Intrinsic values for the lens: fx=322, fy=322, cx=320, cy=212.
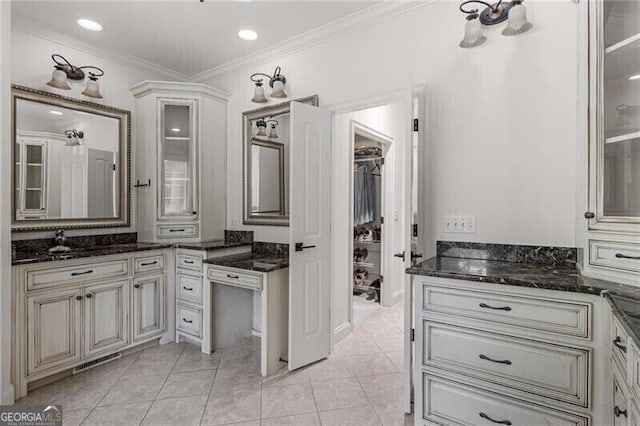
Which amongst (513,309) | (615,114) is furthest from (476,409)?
(615,114)

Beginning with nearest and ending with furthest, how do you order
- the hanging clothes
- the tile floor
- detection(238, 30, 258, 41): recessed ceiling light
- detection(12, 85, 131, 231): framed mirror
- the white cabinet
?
the tile floor → the white cabinet → detection(12, 85, 131, 231): framed mirror → detection(238, 30, 258, 41): recessed ceiling light → the hanging clothes

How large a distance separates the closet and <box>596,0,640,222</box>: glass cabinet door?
311 centimetres

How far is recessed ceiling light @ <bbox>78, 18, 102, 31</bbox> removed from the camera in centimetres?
269

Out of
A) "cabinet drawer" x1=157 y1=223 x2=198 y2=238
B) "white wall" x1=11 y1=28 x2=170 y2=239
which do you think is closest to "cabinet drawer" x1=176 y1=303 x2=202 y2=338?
"cabinet drawer" x1=157 y1=223 x2=198 y2=238

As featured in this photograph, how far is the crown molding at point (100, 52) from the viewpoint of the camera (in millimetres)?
2650

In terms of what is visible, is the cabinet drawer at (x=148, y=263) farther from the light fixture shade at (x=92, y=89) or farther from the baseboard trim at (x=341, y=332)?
the baseboard trim at (x=341, y=332)

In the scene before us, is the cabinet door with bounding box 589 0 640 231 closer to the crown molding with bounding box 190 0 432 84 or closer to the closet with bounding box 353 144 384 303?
the crown molding with bounding box 190 0 432 84

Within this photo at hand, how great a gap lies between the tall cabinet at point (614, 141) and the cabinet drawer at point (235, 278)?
2.04 meters

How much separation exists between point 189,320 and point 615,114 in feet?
10.8

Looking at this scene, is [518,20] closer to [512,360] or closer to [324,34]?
[324,34]

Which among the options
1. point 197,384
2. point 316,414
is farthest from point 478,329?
point 197,384

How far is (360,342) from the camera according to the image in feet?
10.0

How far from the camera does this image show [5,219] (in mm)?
2018

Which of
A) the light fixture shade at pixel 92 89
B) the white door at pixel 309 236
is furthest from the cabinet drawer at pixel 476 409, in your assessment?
the light fixture shade at pixel 92 89
